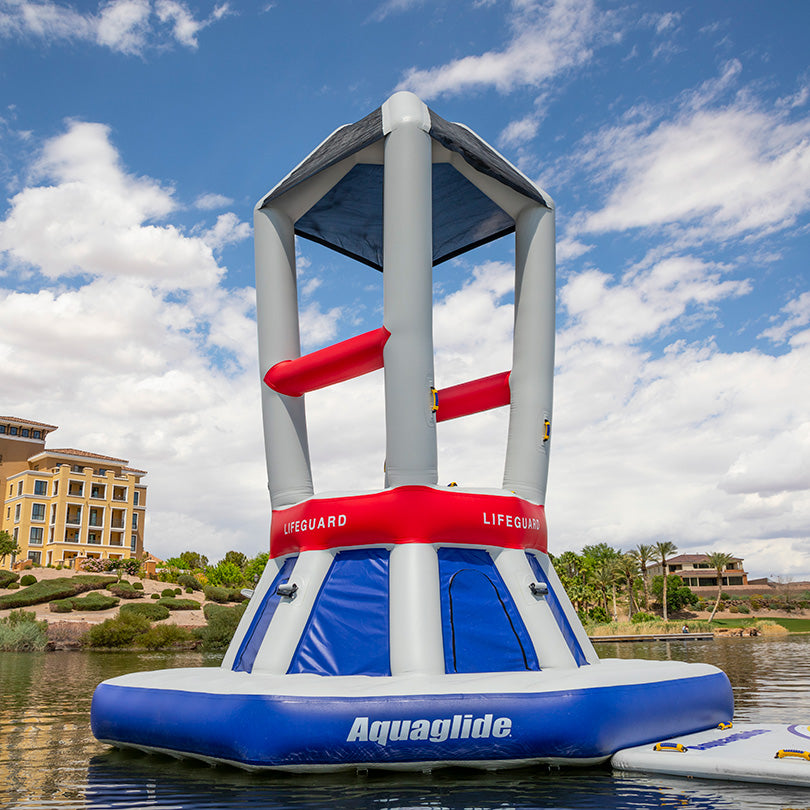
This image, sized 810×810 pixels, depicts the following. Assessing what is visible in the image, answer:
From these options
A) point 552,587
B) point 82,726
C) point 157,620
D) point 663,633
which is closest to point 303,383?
point 552,587

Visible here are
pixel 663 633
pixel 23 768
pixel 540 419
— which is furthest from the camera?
pixel 663 633

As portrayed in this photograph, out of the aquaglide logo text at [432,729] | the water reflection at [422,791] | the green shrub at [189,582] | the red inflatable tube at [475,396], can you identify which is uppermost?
the red inflatable tube at [475,396]

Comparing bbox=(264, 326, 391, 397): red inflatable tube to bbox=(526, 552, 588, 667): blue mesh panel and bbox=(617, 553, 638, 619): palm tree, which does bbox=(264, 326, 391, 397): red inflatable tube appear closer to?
bbox=(526, 552, 588, 667): blue mesh panel

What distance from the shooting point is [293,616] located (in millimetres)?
9102

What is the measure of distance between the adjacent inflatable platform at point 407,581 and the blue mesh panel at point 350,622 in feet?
0.07

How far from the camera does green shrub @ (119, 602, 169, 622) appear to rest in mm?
40312

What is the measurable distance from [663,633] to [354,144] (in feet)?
139

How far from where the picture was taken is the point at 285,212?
39.4 feet

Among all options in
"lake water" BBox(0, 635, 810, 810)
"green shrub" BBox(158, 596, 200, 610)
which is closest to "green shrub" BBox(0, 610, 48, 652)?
"green shrub" BBox(158, 596, 200, 610)

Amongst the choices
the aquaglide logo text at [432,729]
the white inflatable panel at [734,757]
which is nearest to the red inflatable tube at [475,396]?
the white inflatable panel at [734,757]

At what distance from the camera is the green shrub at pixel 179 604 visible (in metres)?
43.9

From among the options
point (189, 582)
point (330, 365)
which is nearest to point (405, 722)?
point (330, 365)

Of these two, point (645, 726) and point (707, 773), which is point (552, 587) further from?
point (707, 773)

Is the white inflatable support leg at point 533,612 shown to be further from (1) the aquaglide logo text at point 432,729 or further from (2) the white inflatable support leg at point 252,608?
(2) the white inflatable support leg at point 252,608
